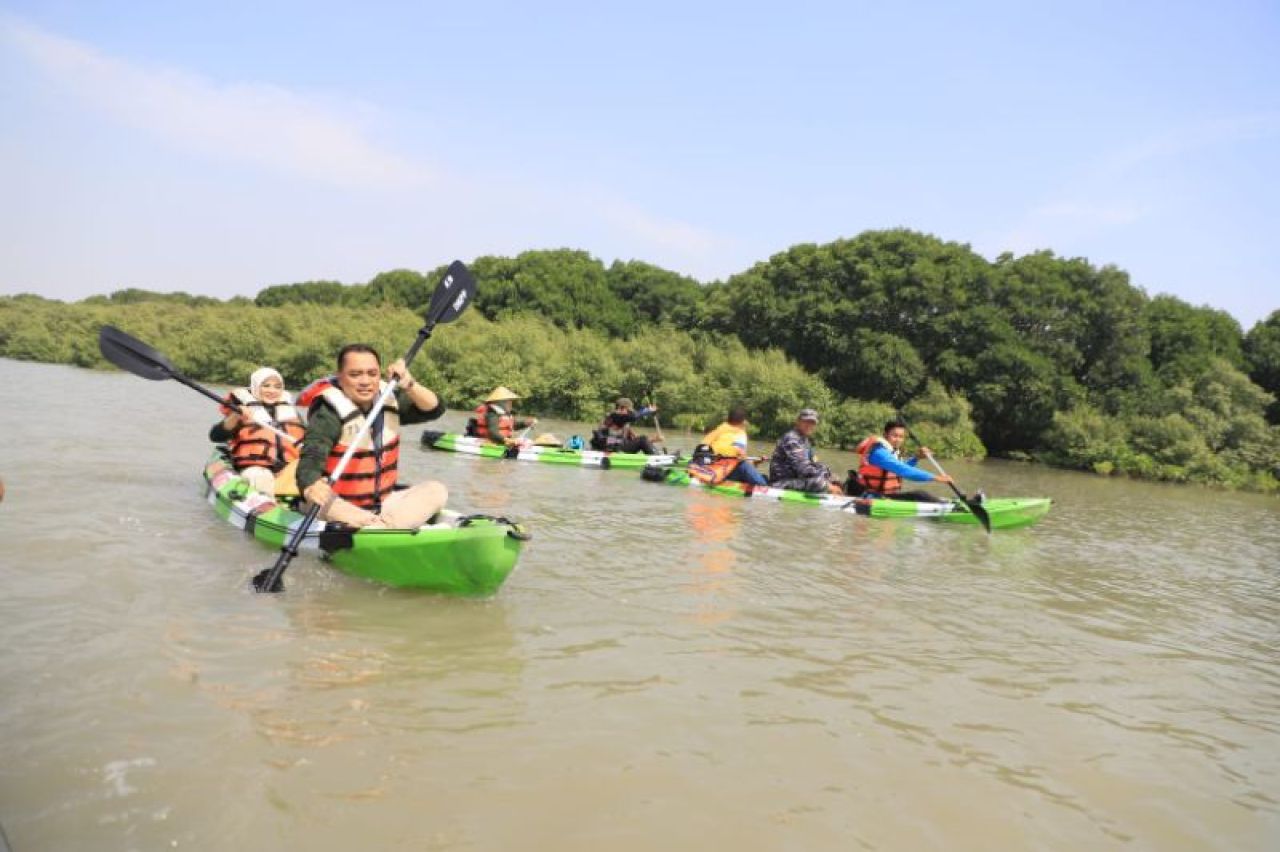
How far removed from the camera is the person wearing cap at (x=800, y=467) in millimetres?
10906

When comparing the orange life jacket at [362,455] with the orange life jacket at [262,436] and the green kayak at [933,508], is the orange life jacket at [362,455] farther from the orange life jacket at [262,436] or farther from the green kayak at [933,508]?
the green kayak at [933,508]

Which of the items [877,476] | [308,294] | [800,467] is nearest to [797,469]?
[800,467]

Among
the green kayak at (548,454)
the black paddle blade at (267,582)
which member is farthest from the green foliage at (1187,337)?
the black paddle blade at (267,582)

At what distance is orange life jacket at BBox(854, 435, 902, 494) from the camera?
10.7 meters

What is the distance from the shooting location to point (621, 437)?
46.4 ft

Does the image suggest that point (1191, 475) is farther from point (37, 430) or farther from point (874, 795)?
point (37, 430)

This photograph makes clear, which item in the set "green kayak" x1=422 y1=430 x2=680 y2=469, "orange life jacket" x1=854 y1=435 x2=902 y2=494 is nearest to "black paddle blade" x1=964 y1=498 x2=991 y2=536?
"orange life jacket" x1=854 y1=435 x2=902 y2=494

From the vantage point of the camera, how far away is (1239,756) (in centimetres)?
396

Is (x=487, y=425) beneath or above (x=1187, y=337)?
beneath

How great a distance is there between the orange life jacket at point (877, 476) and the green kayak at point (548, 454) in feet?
9.99

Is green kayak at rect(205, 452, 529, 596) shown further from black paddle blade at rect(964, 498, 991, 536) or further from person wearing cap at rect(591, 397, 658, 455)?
person wearing cap at rect(591, 397, 658, 455)

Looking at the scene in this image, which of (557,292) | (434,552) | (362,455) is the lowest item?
(434,552)

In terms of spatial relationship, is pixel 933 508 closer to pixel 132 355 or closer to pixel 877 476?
pixel 877 476

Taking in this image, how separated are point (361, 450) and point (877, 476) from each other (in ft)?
23.0
